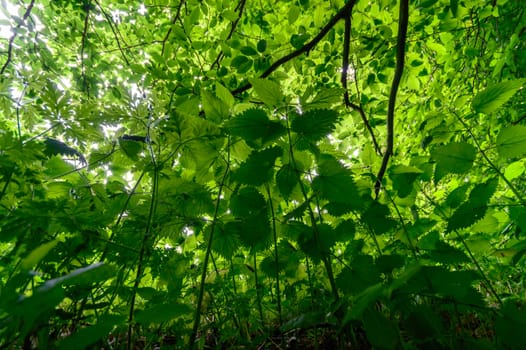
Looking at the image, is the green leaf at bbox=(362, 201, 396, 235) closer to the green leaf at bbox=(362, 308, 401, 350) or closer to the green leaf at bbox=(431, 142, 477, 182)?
the green leaf at bbox=(431, 142, 477, 182)

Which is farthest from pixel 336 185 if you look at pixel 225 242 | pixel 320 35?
pixel 320 35

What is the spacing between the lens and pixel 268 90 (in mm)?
619

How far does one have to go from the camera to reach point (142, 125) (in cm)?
75

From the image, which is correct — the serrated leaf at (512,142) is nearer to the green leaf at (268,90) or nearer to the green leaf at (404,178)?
the green leaf at (404,178)

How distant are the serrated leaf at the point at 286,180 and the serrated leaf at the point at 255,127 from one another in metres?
0.08

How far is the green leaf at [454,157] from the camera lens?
2.13ft

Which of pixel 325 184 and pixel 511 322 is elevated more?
pixel 325 184

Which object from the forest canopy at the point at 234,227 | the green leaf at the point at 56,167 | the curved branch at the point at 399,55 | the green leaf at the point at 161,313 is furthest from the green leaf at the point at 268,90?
the curved branch at the point at 399,55

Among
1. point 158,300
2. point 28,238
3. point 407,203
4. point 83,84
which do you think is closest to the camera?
point 28,238

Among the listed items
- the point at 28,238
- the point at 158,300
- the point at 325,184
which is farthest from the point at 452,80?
the point at 28,238

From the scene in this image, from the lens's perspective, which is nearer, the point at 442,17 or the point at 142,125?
the point at 142,125

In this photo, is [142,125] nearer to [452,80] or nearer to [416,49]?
[416,49]

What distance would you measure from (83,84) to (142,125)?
2.36 meters

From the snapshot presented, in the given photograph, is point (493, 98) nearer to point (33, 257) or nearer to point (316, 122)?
point (316, 122)
